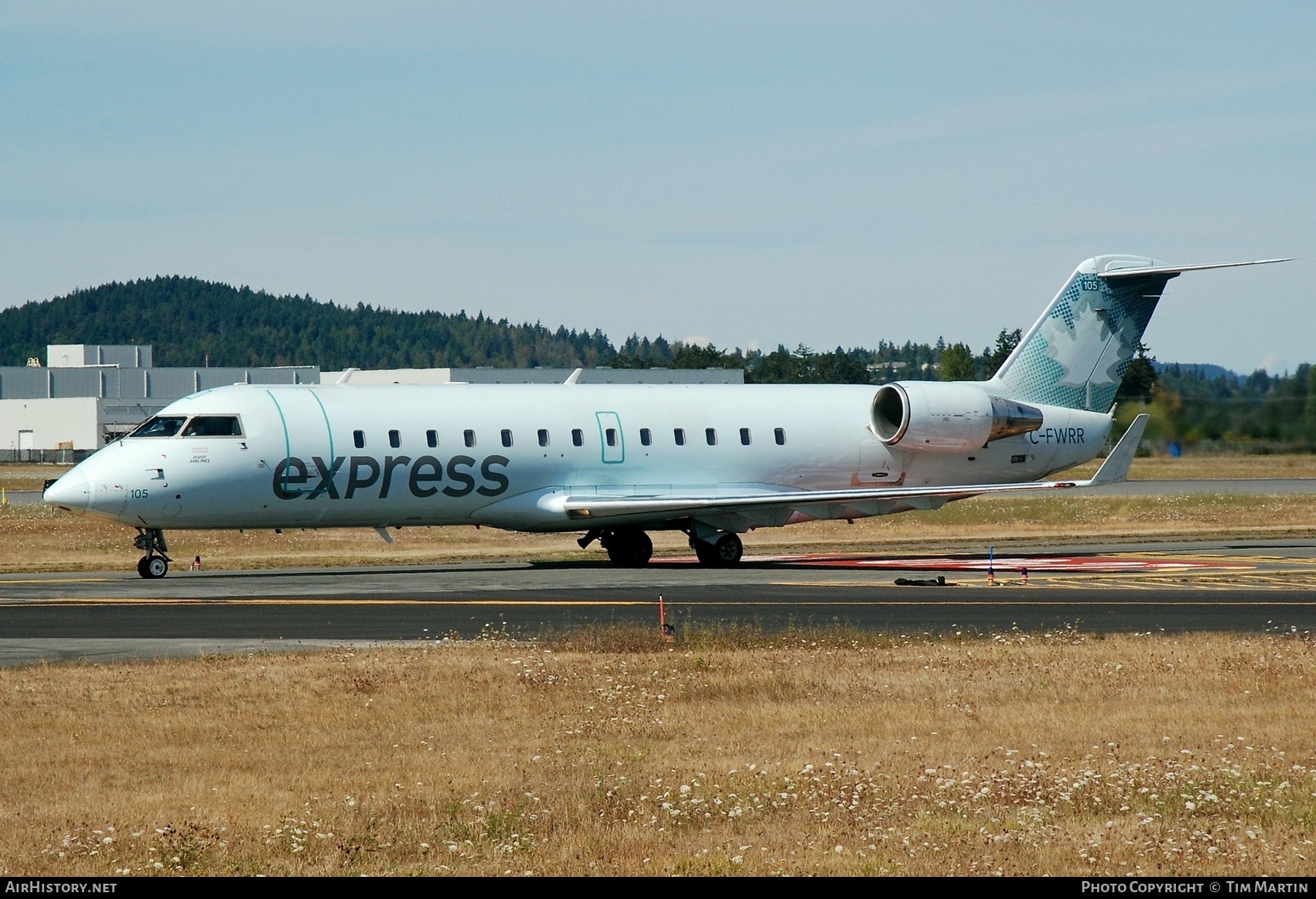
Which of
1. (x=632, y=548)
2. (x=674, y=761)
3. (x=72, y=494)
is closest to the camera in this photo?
(x=674, y=761)

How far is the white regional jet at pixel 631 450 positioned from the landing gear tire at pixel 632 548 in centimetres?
4

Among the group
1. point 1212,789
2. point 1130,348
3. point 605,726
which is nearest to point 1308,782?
point 1212,789

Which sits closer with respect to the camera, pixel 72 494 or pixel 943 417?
pixel 72 494

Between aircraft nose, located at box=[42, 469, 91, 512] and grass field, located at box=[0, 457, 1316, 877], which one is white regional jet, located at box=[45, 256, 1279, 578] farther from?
grass field, located at box=[0, 457, 1316, 877]

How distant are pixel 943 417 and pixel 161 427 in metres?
17.9

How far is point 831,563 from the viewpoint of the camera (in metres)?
37.9

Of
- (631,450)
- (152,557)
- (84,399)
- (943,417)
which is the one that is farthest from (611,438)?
(84,399)

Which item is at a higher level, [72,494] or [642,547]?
[72,494]

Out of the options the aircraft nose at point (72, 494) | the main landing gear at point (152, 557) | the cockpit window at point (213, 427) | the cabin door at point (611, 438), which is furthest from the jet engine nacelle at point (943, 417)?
the aircraft nose at point (72, 494)

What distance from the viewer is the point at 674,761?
1393 centimetres

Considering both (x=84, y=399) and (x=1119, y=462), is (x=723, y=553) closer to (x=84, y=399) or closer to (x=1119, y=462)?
(x=1119, y=462)

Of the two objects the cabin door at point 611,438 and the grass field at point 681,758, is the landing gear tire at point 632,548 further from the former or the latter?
the grass field at point 681,758

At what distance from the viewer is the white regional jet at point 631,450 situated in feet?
111

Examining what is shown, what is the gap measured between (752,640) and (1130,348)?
23.7 meters
